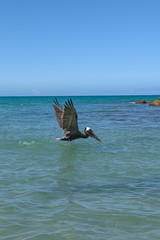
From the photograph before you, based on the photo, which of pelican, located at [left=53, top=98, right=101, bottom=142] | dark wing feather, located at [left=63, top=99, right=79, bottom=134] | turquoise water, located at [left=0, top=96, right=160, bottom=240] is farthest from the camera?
pelican, located at [left=53, top=98, right=101, bottom=142]

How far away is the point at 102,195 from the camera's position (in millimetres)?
7016

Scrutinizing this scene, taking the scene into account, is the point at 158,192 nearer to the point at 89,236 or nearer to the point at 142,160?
the point at 89,236

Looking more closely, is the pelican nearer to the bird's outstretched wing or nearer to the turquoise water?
the bird's outstretched wing

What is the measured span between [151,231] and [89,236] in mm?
1146

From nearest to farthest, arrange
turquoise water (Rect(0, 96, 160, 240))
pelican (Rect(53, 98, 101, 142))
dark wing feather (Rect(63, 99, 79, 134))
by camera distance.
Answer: turquoise water (Rect(0, 96, 160, 240)), dark wing feather (Rect(63, 99, 79, 134)), pelican (Rect(53, 98, 101, 142))

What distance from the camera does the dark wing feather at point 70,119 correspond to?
10.9 meters

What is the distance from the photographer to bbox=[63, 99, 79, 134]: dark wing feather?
35.8 feet

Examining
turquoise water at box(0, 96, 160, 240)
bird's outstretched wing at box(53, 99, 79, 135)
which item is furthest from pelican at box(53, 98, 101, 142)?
turquoise water at box(0, 96, 160, 240)

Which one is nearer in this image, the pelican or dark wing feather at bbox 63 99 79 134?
dark wing feather at bbox 63 99 79 134

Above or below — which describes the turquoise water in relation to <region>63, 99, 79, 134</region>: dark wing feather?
below

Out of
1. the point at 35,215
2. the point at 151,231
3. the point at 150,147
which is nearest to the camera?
the point at 151,231

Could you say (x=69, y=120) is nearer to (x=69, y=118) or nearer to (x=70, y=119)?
(x=70, y=119)

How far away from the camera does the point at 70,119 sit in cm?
1200

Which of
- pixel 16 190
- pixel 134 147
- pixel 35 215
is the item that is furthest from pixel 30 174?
pixel 134 147
